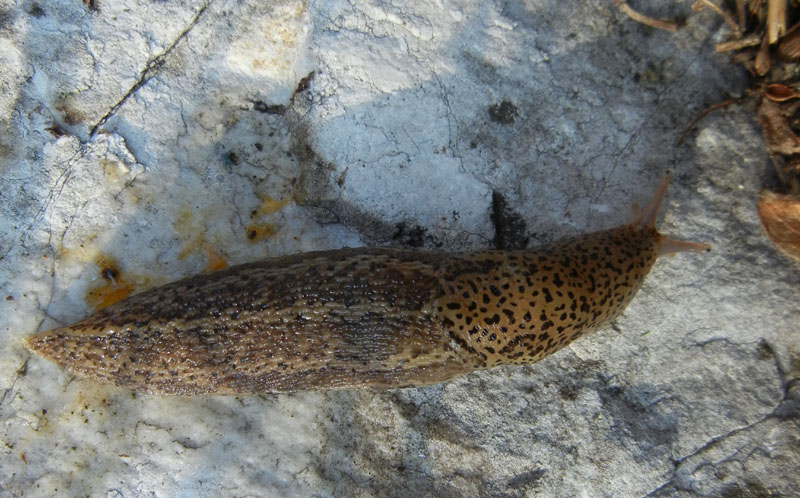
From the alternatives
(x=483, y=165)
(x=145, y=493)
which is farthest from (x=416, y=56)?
(x=145, y=493)

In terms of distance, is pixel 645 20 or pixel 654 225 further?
pixel 645 20

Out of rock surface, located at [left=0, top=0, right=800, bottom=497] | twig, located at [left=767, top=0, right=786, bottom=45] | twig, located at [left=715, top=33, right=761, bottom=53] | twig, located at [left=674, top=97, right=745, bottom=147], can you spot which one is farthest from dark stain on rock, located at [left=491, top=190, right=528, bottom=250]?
twig, located at [left=767, top=0, right=786, bottom=45]

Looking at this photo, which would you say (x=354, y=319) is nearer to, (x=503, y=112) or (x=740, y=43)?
(x=503, y=112)

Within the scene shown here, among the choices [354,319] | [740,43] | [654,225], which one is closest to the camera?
[354,319]

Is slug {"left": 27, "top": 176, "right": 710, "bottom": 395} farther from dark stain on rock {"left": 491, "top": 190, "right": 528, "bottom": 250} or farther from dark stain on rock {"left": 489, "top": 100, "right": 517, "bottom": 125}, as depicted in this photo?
dark stain on rock {"left": 489, "top": 100, "right": 517, "bottom": 125}

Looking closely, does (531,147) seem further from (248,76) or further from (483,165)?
(248,76)

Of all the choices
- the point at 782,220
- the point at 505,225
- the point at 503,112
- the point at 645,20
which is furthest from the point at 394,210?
the point at 782,220

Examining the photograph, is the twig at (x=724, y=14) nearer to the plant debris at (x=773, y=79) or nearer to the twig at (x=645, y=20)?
the plant debris at (x=773, y=79)
